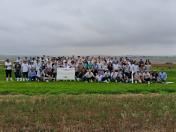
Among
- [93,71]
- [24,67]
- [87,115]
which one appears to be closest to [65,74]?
[93,71]

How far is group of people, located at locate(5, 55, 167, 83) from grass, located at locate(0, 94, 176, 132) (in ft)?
57.6

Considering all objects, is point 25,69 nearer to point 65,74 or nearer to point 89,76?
point 65,74

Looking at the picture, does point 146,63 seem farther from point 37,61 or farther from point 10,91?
point 10,91

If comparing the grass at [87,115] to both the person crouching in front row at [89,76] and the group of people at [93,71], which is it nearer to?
the person crouching in front row at [89,76]

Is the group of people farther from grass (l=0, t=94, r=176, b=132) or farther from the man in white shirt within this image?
grass (l=0, t=94, r=176, b=132)

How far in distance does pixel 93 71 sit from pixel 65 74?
231 centimetres

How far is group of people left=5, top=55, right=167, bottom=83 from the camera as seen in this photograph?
41.7 meters

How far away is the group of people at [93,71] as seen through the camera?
41656 millimetres

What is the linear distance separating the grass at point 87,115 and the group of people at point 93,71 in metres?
17.6

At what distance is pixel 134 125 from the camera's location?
1580 cm

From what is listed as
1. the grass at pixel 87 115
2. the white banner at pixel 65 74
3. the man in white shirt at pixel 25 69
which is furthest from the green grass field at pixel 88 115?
the man in white shirt at pixel 25 69

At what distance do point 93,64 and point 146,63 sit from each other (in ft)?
14.7

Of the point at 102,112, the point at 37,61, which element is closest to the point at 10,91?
the point at 102,112

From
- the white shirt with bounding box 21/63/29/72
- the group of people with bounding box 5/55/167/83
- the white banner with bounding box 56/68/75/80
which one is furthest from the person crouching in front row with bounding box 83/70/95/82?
the white shirt with bounding box 21/63/29/72
